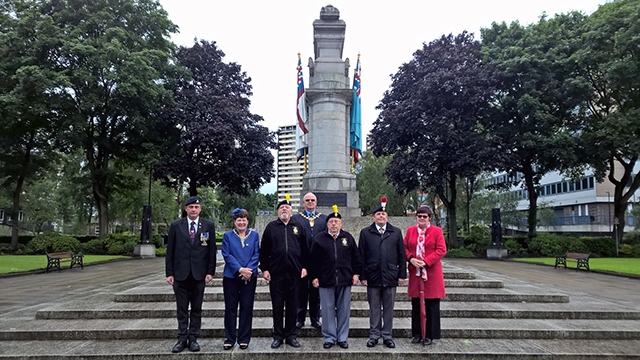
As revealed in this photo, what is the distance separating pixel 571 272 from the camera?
60.0 ft

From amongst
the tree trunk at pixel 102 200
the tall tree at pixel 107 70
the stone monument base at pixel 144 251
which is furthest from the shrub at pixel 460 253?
the tree trunk at pixel 102 200

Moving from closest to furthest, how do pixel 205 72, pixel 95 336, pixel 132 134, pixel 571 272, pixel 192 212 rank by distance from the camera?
pixel 192 212 → pixel 95 336 → pixel 571 272 → pixel 132 134 → pixel 205 72

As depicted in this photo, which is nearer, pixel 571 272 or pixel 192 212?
pixel 192 212

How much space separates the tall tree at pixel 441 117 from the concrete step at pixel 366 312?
60.6 feet

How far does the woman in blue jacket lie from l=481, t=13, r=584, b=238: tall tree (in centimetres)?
2365

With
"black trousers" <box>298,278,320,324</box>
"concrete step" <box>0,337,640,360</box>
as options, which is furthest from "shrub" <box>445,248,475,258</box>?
"black trousers" <box>298,278,320,324</box>

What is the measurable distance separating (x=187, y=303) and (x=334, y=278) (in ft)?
6.69

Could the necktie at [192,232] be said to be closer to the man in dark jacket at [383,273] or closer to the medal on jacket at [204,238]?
the medal on jacket at [204,238]

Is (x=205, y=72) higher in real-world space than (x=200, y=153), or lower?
higher

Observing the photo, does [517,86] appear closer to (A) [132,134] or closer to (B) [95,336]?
(A) [132,134]

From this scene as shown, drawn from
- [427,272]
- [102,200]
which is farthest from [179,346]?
[102,200]

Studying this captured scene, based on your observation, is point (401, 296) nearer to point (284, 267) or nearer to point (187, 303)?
point (284, 267)

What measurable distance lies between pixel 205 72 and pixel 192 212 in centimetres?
2853

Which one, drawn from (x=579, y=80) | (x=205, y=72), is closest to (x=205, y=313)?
(x=579, y=80)
